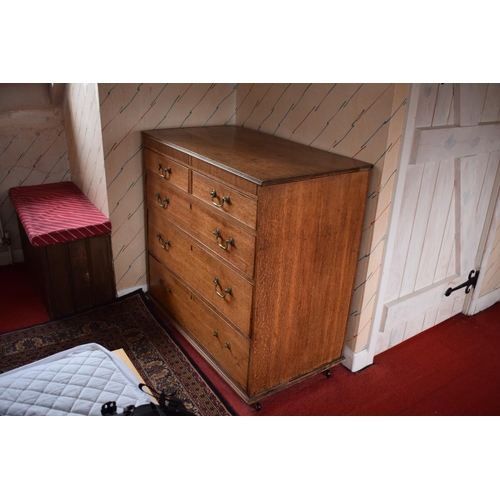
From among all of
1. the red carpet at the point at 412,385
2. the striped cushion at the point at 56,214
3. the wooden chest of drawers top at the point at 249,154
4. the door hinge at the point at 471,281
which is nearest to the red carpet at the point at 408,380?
the red carpet at the point at 412,385

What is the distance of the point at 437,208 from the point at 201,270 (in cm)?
123

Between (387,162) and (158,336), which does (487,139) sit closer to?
(387,162)

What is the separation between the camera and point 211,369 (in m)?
2.34

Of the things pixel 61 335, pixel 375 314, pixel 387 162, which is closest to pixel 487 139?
pixel 387 162

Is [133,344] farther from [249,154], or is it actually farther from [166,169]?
[249,154]

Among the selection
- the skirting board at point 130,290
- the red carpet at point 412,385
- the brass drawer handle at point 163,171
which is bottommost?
the red carpet at point 412,385

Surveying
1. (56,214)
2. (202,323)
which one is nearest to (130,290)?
(56,214)

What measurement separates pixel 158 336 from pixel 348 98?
1556mm

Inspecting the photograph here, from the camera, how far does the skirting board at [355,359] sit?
2371mm

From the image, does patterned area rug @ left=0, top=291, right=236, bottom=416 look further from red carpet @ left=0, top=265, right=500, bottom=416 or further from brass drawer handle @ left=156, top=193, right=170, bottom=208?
brass drawer handle @ left=156, top=193, right=170, bottom=208

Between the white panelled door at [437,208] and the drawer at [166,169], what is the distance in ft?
3.20

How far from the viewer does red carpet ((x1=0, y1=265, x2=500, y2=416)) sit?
2.15 m

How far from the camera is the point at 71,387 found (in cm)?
148

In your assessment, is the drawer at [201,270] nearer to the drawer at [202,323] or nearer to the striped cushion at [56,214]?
the drawer at [202,323]
